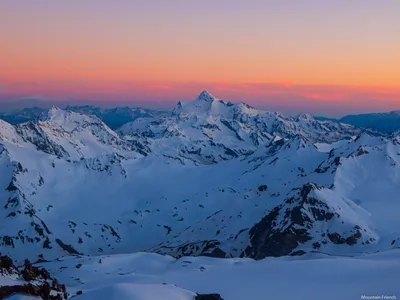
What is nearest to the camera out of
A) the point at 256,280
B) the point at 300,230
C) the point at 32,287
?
the point at 32,287

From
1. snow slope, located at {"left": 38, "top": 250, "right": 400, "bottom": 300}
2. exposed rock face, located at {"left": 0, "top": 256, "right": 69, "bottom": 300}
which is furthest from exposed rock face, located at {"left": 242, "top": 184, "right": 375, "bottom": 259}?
exposed rock face, located at {"left": 0, "top": 256, "right": 69, "bottom": 300}

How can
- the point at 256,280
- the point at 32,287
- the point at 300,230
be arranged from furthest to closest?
the point at 300,230 < the point at 256,280 < the point at 32,287

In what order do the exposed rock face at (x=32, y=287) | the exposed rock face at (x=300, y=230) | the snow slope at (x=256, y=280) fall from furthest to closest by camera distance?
the exposed rock face at (x=300, y=230) < the snow slope at (x=256, y=280) < the exposed rock face at (x=32, y=287)

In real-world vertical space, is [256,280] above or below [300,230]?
above

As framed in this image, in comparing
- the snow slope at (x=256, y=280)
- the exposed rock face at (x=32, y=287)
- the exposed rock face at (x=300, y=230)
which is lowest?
the exposed rock face at (x=300, y=230)

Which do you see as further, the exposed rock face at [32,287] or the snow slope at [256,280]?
the snow slope at [256,280]

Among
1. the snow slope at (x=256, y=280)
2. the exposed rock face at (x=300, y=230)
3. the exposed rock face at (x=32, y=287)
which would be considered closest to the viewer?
the exposed rock face at (x=32, y=287)

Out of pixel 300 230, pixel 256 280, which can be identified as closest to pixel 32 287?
pixel 256 280

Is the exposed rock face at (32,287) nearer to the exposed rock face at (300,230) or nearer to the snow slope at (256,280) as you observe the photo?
the snow slope at (256,280)

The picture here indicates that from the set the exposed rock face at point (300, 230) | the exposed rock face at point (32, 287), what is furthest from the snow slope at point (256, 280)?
the exposed rock face at point (300, 230)

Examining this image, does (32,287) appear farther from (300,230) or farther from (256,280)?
(300,230)
